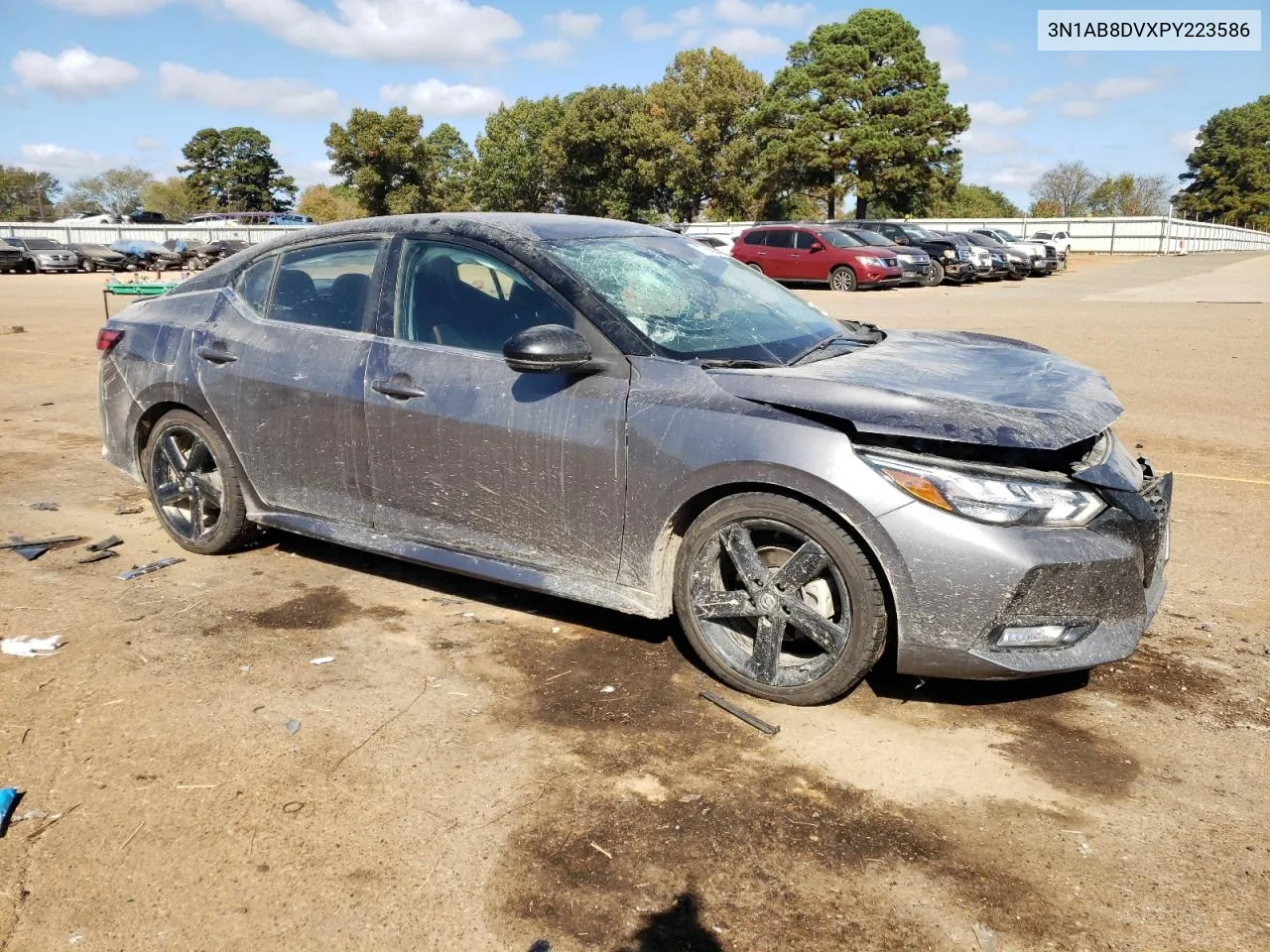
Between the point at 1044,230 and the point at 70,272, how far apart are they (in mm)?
41085

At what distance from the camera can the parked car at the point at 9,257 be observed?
39.4 m

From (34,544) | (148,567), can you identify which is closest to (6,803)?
(148,567)

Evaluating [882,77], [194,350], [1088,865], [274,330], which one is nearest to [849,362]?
[1088,865]

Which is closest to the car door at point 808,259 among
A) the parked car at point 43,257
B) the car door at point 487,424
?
the car door at point 487,424

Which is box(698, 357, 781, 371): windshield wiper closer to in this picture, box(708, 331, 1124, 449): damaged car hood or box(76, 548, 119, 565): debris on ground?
box(708, 331, 1124, 449): damaged car hood

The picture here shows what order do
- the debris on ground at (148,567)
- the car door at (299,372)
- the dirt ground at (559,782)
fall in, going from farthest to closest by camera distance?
the debris on ground at (148,567) < the car door at (299,372) < the dirt ground at (559,782)

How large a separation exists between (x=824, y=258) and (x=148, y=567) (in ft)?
76.3

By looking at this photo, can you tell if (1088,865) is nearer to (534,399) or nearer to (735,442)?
(735,442)

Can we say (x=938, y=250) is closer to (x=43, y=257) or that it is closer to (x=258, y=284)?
(x=258, y=284)

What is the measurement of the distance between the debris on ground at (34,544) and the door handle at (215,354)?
4.63ft

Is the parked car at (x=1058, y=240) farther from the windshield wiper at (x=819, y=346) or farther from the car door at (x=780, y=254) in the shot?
the windshield wiper at (x=819, y=346)

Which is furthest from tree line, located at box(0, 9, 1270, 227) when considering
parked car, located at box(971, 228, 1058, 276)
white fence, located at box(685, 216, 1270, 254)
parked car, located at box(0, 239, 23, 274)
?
parked car, located at box(0, 239, 23, 274)

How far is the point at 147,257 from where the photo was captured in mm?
40562

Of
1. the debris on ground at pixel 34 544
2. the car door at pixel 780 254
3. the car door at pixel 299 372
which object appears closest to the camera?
the car door at pixel 299 372
